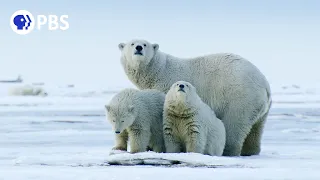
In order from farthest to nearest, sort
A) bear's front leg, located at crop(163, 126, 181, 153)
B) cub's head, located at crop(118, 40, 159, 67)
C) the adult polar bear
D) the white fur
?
the white fur < the adult polar bear < cub's head, located at crop(118, 40, 159, 67) < bear's front leg, located at crop(163, 126, 181, 153)

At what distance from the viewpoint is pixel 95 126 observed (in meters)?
14.1

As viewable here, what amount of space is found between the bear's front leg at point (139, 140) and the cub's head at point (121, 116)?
13cm

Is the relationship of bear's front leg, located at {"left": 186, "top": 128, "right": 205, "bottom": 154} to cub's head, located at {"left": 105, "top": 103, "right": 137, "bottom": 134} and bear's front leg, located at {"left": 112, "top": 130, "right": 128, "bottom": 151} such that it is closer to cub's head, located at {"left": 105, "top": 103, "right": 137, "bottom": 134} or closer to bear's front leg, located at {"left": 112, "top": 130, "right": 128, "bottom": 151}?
cub's head, located at {"left": 105, "top": 103, "right": 137, "bottom": 134}

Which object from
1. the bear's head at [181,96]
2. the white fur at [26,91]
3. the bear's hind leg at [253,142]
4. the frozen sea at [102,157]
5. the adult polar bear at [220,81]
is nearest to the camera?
the frozen sea at [102,157]

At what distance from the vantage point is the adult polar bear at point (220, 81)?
8078 mm

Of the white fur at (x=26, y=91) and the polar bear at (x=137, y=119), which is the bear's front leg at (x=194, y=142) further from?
the white fur at (x=26, y=91)

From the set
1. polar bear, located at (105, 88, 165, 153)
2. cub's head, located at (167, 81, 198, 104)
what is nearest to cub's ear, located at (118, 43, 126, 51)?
polar bear, located at (105, 88, 165, 153)

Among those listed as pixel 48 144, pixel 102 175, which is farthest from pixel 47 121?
pixel 102 175

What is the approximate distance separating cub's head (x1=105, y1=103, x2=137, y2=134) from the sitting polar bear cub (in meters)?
0.33

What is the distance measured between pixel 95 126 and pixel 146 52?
6.27m

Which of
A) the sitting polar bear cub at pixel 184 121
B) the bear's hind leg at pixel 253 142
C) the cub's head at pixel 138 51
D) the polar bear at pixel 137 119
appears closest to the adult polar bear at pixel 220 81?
the cub's head at pixel 138 51

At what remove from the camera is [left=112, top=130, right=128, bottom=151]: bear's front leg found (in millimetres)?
7574

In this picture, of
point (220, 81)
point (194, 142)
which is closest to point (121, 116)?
point (194, 142)

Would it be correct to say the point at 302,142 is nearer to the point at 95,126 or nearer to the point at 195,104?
the point at 195,104
